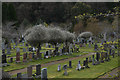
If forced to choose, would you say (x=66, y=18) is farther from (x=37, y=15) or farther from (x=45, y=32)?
(x=45, y=32)

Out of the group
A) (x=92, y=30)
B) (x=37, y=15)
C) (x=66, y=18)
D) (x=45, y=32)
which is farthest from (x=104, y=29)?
(x=37, y=15)

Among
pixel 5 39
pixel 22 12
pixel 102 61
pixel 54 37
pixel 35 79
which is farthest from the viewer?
pixel 22 12

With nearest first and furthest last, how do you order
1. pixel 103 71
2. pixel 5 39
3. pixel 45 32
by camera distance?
pixel 103 71 < pixel 45 32 < pixel 5 39

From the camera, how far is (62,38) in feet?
69.2

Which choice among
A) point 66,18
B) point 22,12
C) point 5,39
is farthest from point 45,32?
point 22,12

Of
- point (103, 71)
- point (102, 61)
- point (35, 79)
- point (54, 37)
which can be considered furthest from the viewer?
point (54, 37)

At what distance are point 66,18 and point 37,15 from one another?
44.2 feet

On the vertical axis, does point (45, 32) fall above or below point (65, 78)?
above

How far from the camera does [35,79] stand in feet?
31.3

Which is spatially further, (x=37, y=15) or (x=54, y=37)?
(x=37, y=15)

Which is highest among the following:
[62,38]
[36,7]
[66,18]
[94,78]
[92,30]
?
[36,7]

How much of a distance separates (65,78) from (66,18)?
57994 millimetres

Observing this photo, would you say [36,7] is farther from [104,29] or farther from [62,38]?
[62,38]

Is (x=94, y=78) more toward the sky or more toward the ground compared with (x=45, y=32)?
more toward the ground
